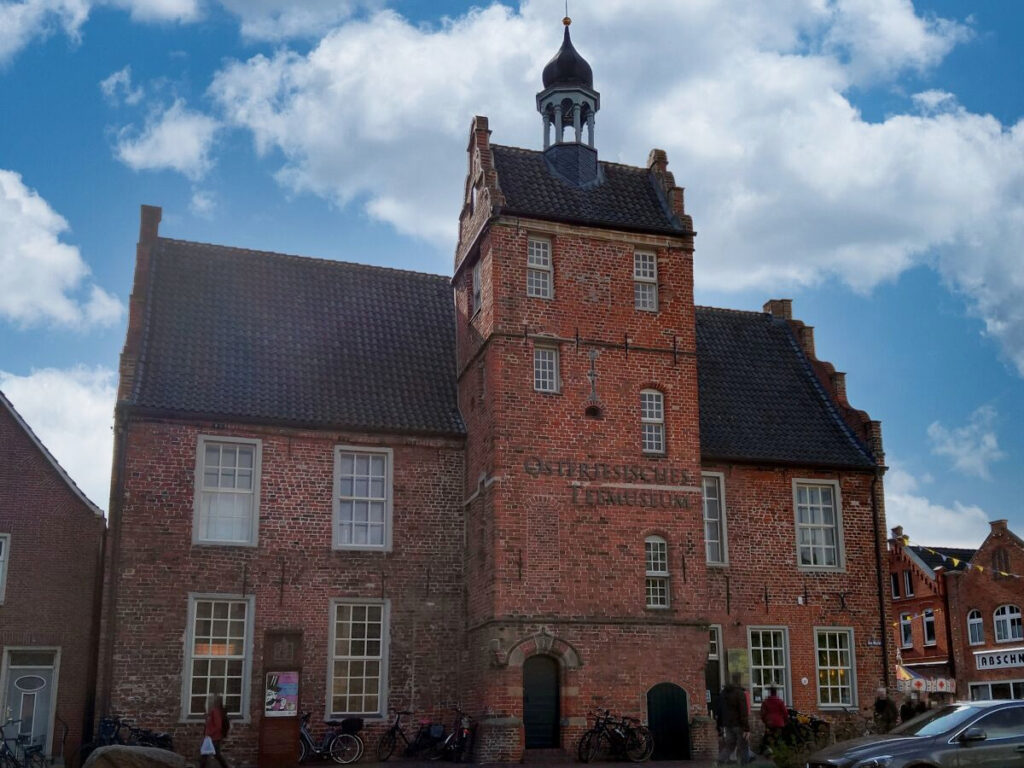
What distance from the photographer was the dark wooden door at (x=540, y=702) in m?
23.0

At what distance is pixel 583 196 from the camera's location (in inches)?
1061

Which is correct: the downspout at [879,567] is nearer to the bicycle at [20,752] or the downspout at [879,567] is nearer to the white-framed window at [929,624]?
the bicycle at [20,752]

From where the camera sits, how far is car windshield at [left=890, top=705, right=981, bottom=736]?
1548 cm

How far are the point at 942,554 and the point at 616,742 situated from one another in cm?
3386

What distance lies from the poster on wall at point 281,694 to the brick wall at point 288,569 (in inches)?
50.7

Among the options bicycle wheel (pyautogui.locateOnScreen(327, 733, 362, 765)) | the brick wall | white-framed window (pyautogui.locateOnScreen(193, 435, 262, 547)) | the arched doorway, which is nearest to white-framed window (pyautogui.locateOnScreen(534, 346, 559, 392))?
the brick wall

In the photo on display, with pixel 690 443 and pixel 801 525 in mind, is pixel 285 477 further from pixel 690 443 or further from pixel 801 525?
pixel 801 525

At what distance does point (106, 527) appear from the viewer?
2381 cm

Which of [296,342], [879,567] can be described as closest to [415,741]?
[296,342]

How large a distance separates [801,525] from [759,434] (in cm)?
251

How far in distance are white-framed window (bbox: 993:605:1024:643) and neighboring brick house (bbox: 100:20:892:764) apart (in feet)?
69.4

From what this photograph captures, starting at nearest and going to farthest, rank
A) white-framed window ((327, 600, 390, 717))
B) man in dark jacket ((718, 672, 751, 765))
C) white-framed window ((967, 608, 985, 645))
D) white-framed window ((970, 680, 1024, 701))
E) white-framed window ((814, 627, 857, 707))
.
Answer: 1. man in dark jacket ((718, 672, 751, 765))
2. white-framed window ((327, 600, 390, 717))
3. white-framed window ((814, 627, 857, 707))
4. white-framed window ((970, 680, 1024, 701))
5. white-framed window ((967, 608, 985, 645))

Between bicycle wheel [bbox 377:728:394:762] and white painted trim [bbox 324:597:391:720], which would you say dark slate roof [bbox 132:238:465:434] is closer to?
white painted trim [bbox 324:597:391:720]

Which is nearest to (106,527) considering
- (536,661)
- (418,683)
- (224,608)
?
(224,608)
